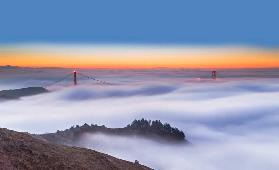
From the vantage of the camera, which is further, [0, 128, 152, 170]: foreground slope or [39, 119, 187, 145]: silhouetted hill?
[39, 119, 187, 145]: silhouetted hill

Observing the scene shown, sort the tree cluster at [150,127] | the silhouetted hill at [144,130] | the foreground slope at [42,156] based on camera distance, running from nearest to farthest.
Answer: the foreground slope at [42,156] → the silhouetted hill at [144,130] → the tree cluster at [150,127]

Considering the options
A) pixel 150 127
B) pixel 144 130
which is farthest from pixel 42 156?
pixel 150 127

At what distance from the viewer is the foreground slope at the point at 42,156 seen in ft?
91.7

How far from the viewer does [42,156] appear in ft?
98.7

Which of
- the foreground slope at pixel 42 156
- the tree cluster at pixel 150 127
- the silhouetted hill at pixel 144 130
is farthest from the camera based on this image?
the tree cluster at pixel 150 127

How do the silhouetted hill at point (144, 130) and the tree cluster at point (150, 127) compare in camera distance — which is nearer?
the silhouetted hill at point (144, 130)

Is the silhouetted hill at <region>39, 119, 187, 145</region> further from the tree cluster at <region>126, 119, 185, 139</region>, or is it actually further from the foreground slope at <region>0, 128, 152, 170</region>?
the foreground slope at <region>0, 128, 152, 170</region>

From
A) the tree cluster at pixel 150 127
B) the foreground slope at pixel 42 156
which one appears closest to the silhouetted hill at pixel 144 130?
the tree cluster at pixel 150 127

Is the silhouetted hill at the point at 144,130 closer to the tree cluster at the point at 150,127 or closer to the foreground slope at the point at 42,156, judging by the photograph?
the tree cluster at the point at 150,127

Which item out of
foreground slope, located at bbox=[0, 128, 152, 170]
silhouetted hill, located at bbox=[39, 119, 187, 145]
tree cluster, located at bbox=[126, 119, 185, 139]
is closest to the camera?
foreground slope, located at bbox=[0, 128, 152, 170]

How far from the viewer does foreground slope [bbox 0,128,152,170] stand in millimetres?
27938

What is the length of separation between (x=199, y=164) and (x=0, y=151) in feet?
337

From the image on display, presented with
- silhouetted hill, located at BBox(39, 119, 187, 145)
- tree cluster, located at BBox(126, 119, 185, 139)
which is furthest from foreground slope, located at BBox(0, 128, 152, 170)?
tree cluster, located at BBox(126, 119, 185, 139)

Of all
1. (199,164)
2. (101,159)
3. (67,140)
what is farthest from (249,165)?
(101,159)
